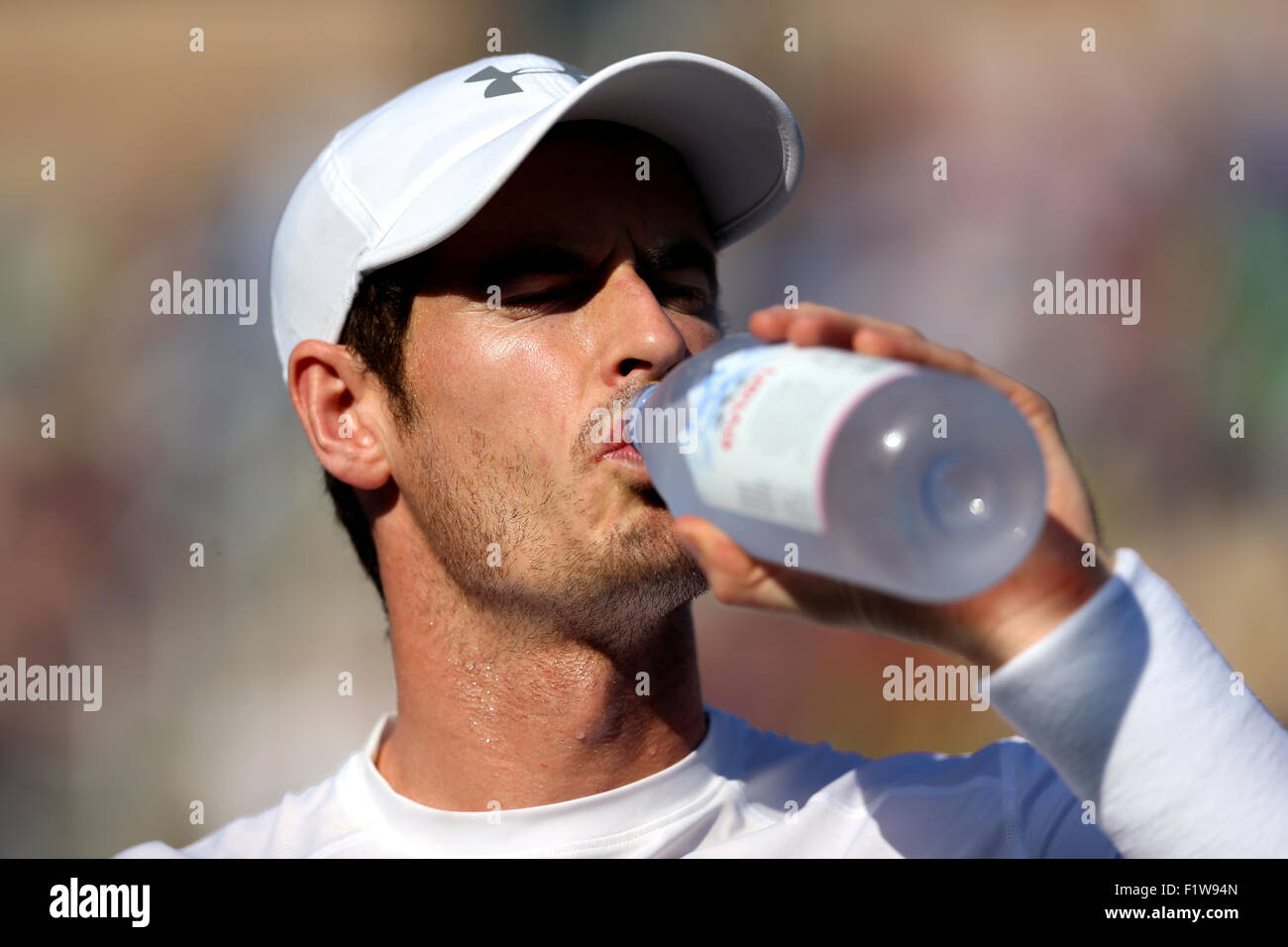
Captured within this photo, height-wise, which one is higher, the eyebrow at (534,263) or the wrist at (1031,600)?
the eyebrow at (534,263)

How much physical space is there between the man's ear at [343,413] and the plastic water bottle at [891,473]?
0.96m

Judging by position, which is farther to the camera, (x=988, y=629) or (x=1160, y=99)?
(x=1160, y=99)

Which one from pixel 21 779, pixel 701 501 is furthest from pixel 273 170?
pixel 701 501

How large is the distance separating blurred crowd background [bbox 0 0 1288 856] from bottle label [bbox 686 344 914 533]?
368 centimetres

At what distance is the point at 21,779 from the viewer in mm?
4754

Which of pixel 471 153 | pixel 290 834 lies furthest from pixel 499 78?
pixel 290 834

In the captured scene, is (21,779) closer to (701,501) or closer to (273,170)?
(273,170)

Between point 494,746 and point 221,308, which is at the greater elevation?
point 221,308

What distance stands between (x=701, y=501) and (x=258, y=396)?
12.7 feet

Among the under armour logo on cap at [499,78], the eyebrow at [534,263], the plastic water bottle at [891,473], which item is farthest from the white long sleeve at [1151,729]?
the under armour logo on cap at [499,78]

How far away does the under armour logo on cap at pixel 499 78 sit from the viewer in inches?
84.0

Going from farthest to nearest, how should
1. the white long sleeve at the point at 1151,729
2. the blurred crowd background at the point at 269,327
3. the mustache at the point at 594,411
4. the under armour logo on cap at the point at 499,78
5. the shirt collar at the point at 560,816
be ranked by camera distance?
the blurred crowd background at the point at 269,327 → the under armour logo on cap at the point at 499,78 → the shirt collar at the point at 560,816 → the mustache at the point at 594,411 → the white long sleeve at the point at 1151,729

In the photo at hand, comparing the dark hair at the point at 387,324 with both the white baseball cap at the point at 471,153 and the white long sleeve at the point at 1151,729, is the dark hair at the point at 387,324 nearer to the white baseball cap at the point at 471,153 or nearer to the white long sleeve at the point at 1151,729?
the white baseball cap at the point at 471,153

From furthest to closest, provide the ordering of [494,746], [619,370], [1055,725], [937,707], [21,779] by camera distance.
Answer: [937,707], [21,779], [494,746], [619,370], [1055,725]
